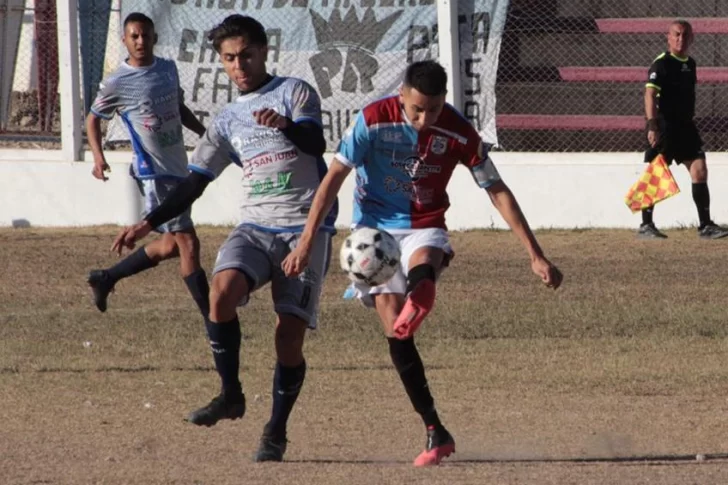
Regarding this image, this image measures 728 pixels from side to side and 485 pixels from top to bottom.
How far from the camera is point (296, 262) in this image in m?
6.68

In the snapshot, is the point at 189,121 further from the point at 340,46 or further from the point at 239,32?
the point at 340,46

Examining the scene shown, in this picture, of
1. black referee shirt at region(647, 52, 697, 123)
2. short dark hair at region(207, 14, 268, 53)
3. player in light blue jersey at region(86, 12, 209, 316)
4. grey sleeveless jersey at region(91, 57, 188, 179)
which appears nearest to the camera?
short dark hair at region(207, 14, 268, 53)

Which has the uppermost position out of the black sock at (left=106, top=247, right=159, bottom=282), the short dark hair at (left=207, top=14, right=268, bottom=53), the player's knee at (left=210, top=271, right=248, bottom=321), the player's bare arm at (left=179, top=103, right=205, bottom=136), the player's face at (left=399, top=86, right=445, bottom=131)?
the short dark hair at (left=207, top=14, right=268, bottom=53)

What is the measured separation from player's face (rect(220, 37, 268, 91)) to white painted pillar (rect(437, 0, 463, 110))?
9728 millimetres

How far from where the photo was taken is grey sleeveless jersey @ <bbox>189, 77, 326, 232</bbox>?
713 cm

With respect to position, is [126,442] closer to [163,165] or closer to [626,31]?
[163,165]

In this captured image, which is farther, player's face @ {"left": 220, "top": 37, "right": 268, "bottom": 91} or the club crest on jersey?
player's face @ {"left": 220, "top": 37, "right": 268, "bottom": 91}

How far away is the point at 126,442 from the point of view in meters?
7.39

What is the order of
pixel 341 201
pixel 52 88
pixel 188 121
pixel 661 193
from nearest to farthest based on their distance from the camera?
pixel 188 121
pixel 661 193
pixel 341 201
pixel 52 88


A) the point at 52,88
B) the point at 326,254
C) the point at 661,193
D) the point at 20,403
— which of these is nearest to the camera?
the point at 326,254

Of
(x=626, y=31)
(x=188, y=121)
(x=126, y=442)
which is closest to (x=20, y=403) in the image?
(x=126, y=442)

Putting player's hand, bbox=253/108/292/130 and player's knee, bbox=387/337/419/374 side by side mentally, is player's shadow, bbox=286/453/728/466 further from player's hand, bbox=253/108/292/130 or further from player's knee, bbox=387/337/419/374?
player's hand, bbox=253/108/292/130

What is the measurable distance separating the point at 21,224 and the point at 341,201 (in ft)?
11.9

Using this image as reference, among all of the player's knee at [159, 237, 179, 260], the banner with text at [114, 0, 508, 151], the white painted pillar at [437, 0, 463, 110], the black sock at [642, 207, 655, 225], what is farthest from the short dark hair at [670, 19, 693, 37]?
the player's knee at [159, 237, 179, 260]
